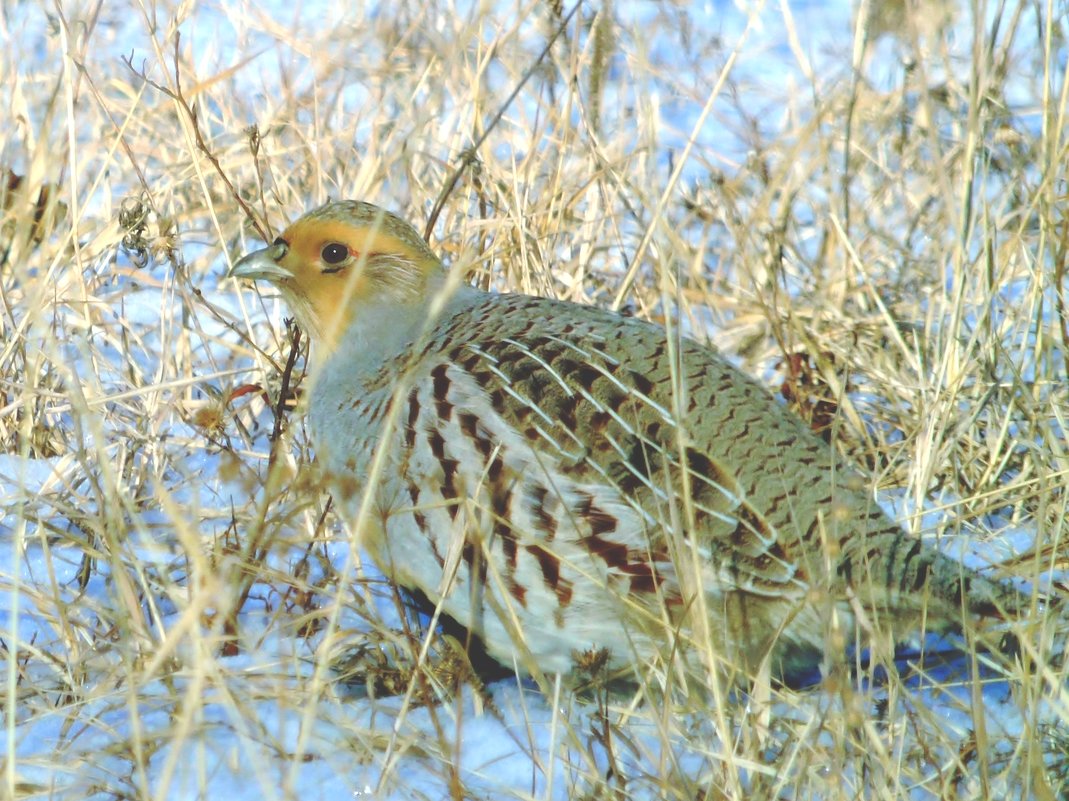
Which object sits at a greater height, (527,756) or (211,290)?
(211,290)

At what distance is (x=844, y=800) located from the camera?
2055 millimetres

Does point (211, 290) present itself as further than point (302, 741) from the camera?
Yes

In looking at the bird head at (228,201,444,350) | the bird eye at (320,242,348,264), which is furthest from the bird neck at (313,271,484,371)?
the bird eye at (320,242,348,264)

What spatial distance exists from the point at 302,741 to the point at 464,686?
3.14 ft

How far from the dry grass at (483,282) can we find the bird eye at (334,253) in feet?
1.17

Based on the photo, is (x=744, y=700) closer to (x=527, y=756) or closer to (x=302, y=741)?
(x=527, y=756)

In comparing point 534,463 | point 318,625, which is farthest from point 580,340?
point 318,625

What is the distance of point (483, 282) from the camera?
433 centimetres

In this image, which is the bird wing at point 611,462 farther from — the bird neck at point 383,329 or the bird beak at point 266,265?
the bird beak at point 266,265

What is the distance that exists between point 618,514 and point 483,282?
5.46ft

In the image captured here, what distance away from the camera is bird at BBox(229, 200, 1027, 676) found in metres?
2.78

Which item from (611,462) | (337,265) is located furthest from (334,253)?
(611,462)

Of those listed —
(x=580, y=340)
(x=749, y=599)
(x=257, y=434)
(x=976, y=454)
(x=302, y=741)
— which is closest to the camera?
(x=302, y=741)

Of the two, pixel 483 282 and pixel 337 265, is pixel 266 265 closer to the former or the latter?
pixel 337 265
